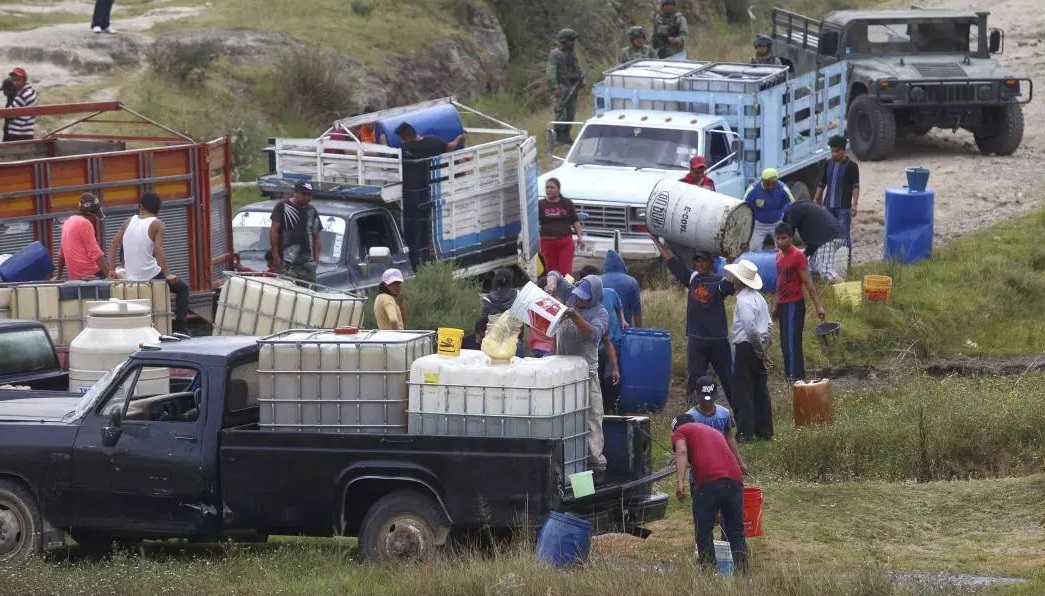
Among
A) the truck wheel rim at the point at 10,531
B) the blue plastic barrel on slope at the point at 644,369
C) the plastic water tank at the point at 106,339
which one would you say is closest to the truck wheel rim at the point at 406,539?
the truck wheel rim at the point at 10,531

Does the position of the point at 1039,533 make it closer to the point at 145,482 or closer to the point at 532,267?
the point at 145,482

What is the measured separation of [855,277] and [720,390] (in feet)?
12.2

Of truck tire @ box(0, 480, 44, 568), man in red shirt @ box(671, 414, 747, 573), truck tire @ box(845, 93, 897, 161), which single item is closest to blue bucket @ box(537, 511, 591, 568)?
man in red shirt @ box(671, 414, 747, 573)

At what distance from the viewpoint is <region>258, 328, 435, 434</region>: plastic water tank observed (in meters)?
9.36

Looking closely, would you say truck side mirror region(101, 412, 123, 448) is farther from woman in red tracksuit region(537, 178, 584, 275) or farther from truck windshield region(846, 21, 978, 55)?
truck windshield region(846, 21, 978, 55)

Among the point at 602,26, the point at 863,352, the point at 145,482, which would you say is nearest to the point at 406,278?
the point at 863,352

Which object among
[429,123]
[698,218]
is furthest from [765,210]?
[429,123]

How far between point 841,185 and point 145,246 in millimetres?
8012

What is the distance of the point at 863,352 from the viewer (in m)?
16.0

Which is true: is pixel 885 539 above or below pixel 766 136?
below

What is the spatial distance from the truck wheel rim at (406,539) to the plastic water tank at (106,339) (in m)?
3.20

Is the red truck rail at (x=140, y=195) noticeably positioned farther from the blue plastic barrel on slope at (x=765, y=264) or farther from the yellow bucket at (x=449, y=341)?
the yellow bucket at (x=449, y=341)

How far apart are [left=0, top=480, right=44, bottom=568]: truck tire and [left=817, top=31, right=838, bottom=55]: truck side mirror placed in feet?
55.0

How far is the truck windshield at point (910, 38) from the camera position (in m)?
24.6
